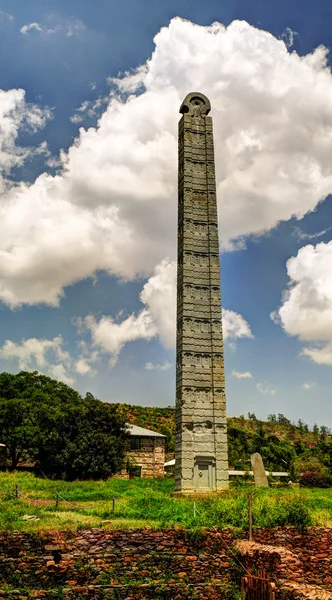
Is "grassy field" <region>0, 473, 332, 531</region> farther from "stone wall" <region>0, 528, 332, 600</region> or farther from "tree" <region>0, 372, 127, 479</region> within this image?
"tree" <region>0, 372, 127, 479</region>

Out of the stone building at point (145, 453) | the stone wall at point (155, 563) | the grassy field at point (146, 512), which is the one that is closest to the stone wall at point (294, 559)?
the stone wall at point (155, 563)

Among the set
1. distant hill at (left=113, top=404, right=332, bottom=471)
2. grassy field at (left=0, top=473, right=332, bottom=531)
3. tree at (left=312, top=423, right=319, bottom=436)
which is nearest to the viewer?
grassy field at (left=0, top=473, right=332, bottom=531)

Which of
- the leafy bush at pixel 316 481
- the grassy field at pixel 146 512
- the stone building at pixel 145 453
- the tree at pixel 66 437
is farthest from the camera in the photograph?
the stone building at pixel 145 453

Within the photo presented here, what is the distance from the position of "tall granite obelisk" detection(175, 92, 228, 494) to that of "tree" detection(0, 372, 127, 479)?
419 inches

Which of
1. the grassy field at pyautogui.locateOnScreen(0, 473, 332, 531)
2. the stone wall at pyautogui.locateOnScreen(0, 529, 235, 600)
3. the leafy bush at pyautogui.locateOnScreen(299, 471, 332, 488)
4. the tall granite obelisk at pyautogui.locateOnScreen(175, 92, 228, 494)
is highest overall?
the tall granite obelisk at pyautogui.locateOnScreen(175, 92, 228, 494)

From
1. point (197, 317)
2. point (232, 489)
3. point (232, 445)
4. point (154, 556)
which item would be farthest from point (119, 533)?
point (232, 445)

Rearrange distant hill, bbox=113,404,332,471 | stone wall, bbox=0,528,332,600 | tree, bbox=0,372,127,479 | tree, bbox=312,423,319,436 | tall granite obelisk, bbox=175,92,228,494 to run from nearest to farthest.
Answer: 1. stone wall, bbox=0,528,332,600
2. tall granite obelisk, bbox=175,92,228,494
3. tree, bbox=0,372,127,479
4. distant hill, bbox=113,404,332,471
5. tree, bbox=312,423,319,436

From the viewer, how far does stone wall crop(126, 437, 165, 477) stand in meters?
40.4

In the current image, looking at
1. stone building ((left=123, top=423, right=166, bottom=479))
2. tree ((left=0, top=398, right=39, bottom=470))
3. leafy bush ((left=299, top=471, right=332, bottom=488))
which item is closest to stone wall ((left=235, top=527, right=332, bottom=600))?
leafy bush ((left=299, top=471, right=332, bottom=488))

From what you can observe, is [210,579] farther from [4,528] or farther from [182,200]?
[182,200]

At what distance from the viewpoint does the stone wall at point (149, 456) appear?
40.4 m

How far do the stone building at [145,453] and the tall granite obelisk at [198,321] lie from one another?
16936 millimetres

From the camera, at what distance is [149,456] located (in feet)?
134

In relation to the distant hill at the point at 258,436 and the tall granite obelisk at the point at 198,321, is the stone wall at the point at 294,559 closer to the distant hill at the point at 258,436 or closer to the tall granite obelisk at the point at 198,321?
the tall granite obelisk at the point at 198,321
